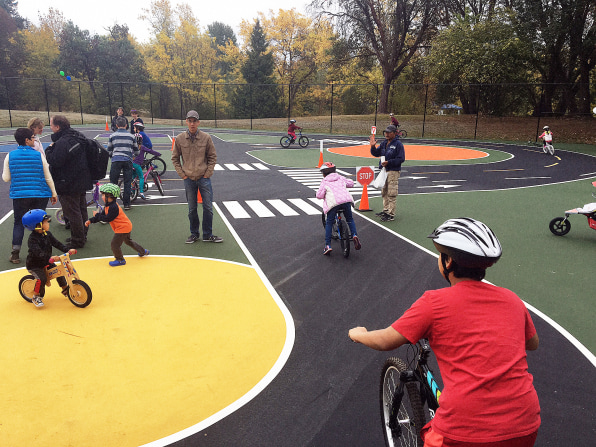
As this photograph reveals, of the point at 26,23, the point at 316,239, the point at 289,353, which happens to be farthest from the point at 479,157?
the point at 26,23

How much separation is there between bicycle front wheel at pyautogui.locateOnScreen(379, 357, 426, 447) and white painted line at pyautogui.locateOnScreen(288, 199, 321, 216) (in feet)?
27.1

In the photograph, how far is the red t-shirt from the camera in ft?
6.73

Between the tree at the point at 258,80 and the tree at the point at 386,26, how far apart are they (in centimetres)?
1357

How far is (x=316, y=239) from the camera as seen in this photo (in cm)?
950

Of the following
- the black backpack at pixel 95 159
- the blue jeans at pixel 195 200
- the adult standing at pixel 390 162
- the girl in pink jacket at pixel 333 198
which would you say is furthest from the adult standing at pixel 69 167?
the adult standing at pixel 390 162

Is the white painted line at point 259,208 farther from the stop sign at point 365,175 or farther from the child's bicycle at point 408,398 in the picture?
→ the child's bicycle at point 408,398

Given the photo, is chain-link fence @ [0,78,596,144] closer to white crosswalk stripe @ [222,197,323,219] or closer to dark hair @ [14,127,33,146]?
white crosswalk stripe @ [222,197,323,219]

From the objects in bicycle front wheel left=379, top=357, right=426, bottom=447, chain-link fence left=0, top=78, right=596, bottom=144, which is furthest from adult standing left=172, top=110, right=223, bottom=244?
chain-link fence left=0, top=78, right=596, bottom=144

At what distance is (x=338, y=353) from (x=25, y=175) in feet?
19.7

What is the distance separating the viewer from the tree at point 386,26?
46219mm

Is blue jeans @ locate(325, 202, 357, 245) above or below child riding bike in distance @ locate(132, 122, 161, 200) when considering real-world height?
below

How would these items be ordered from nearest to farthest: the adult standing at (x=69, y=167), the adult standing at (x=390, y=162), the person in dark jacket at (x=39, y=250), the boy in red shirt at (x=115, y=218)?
1. the person in dark jacket at (x=39, y=250)
2. the boy in red shirt at (x=115, y=218)
3. the adult standing at (x=69, y=167)
4. the adult standing at (x=390, y=162)

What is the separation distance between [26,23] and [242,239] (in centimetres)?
9001

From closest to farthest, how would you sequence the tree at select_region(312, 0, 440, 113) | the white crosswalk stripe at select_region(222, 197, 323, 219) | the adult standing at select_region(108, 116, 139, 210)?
the adult standing at select_region(108, 116, 139, 210)
the white crosswalk stripe at select_region(222, 197, 323, 219)
the tree at select_region(312, 0, 440, 113)
